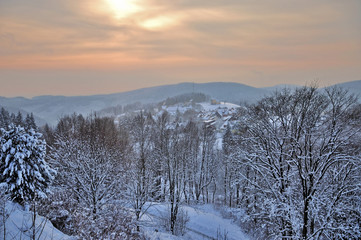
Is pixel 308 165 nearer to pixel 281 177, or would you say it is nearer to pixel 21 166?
pixel 281 177

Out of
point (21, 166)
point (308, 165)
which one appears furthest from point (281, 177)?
point (21, 166)

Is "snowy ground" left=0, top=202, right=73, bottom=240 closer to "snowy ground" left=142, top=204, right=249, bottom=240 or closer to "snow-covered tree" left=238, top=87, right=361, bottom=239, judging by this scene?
"snowy ground" left=142, top=204, right=249, bottom=240

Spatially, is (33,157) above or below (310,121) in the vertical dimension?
below

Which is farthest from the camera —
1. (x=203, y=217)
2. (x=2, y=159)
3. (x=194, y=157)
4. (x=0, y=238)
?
(x=194, y=157)

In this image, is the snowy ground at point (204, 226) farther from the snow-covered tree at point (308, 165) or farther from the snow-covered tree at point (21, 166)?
the snow-covered tree at point (21, 166)

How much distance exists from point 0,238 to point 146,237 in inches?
344

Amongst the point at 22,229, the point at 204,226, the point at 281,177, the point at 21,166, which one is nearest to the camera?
the point at 22,229

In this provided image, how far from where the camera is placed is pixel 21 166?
1291 cm

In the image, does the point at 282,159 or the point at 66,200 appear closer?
the point at 282,159

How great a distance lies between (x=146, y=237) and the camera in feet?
49.5

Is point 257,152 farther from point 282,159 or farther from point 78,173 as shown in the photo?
point 78,173

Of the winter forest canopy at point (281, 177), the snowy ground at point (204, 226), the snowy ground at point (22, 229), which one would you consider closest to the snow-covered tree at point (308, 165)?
the winter forest canopy at point (281, 177)

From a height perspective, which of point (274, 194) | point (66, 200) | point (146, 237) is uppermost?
point (274, 194)

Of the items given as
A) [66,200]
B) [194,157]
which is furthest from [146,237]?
[194,157]
